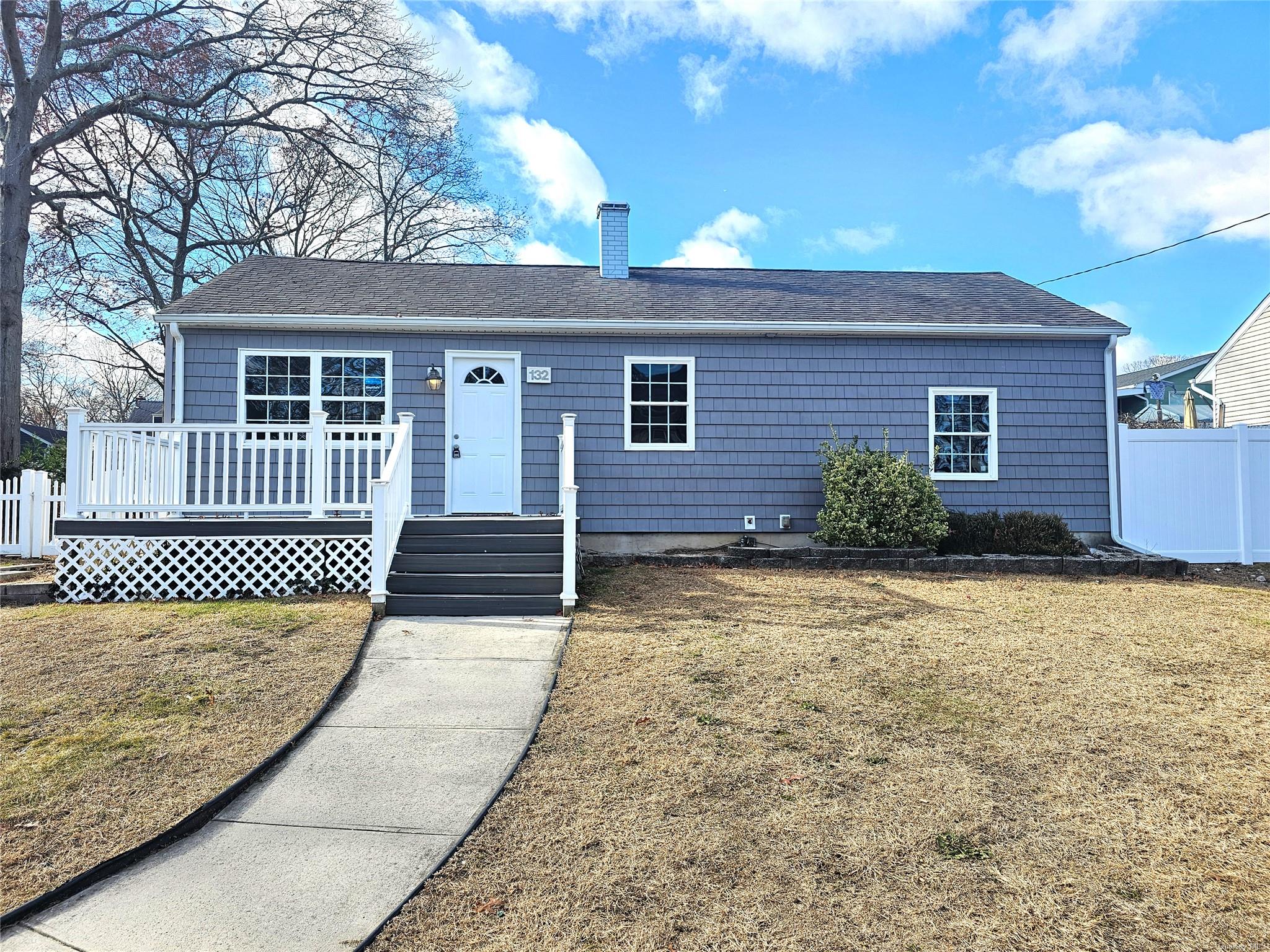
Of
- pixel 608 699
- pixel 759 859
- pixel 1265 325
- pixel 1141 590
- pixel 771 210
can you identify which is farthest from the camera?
pixel 1265 325

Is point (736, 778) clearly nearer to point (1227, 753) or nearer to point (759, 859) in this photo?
point (759, 859)

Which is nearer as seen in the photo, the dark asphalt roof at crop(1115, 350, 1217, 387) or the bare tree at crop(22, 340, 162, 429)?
the bare tree at crop(22, 340, 162, 429)

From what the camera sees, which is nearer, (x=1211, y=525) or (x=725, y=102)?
(x=1211, y=525)

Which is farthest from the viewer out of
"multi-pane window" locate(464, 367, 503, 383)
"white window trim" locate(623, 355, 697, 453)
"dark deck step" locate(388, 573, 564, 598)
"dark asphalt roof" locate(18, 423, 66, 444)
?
"dark asphalt roof" locate(18, 423, 66, 444)

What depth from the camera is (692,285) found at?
39.2ft

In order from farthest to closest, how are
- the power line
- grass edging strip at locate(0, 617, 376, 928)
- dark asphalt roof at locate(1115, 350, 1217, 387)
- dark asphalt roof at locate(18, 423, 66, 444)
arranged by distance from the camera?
dark asphalt roof at locate(18, 423, 66, 444)
dark asphalt roof at locate(1115, 350, 1217, 387)
the power line
grass edging strip at locate(0, 617, 376, 928)

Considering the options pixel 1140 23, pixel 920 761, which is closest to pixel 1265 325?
pixel 1140 23

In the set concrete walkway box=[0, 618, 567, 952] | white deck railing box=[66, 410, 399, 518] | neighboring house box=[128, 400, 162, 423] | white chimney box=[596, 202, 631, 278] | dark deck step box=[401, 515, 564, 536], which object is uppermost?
white chimney box=[596, 202, 631, 278]

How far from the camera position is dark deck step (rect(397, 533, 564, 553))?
760 centimetres

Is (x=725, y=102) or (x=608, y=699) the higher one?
(x=725, y=102)

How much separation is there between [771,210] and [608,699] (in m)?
13.8

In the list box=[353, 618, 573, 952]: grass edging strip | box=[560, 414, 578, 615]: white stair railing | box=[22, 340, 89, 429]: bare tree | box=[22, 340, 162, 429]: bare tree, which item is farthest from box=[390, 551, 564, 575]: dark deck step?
box=[22, 340, 89, 429]: bare tree

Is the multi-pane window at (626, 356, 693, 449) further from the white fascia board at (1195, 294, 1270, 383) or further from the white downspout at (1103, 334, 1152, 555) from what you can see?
the white fascia board at (1195, 294, 1270, 383)

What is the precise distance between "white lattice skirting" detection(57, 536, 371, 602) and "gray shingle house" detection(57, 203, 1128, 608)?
206cm
